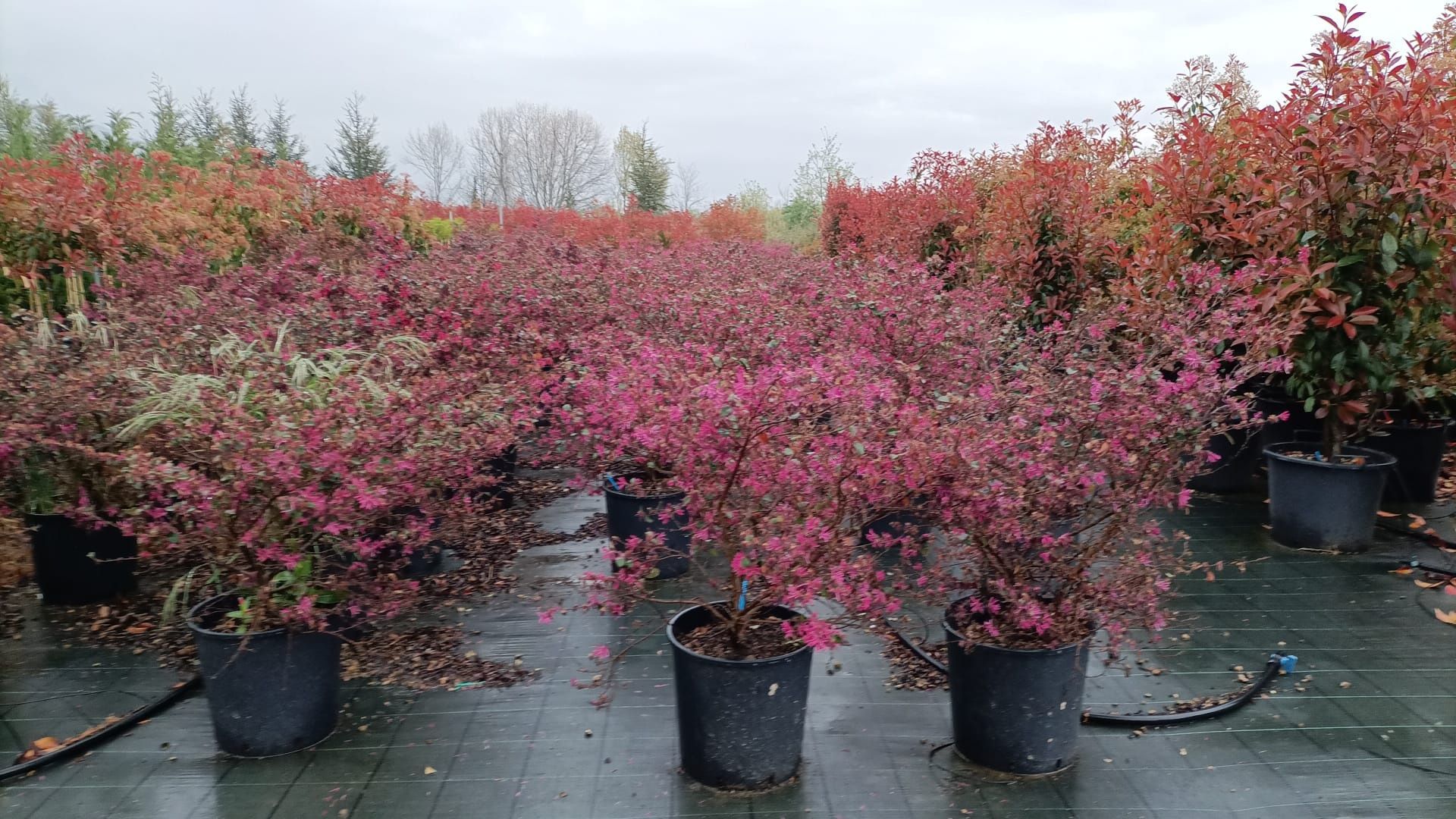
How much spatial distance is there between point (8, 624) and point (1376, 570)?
574 centimetres

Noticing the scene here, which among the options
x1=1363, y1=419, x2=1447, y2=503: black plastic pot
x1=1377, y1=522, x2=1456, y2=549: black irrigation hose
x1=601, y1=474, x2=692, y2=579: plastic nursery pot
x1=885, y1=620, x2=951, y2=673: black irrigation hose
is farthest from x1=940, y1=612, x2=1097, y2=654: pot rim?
x1=1363, y1=419, x2=1447, y2=503: black plastic pot

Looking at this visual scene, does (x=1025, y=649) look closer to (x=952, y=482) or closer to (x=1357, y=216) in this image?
(x=952, y=482)

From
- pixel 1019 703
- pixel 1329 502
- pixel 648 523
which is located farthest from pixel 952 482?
pixel 1329 502

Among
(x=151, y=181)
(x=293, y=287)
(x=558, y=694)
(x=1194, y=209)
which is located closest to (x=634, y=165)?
(x=151, y=181)

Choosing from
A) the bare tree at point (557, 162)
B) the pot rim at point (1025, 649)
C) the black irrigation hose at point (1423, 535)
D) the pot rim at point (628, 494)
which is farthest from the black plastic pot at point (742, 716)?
the bare tree at point (557, 162)

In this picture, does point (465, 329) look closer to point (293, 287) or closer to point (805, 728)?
point (293, 287)

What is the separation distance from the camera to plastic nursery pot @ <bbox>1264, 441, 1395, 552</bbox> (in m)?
4.21

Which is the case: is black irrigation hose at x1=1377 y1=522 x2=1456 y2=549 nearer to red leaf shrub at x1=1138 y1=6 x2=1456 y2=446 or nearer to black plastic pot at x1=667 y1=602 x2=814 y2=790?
red leaf shrub at x1=1138 y1=6 x2=1456 y2=446

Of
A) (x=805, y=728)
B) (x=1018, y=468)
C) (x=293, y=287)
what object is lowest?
(x=805, y=728)

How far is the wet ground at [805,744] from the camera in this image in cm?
240

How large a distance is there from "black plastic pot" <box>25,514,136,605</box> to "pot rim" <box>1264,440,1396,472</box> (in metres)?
5.18

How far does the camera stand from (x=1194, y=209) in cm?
499

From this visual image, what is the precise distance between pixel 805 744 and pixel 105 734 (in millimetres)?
2097

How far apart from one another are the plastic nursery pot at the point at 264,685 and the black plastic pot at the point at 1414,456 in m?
5.34
